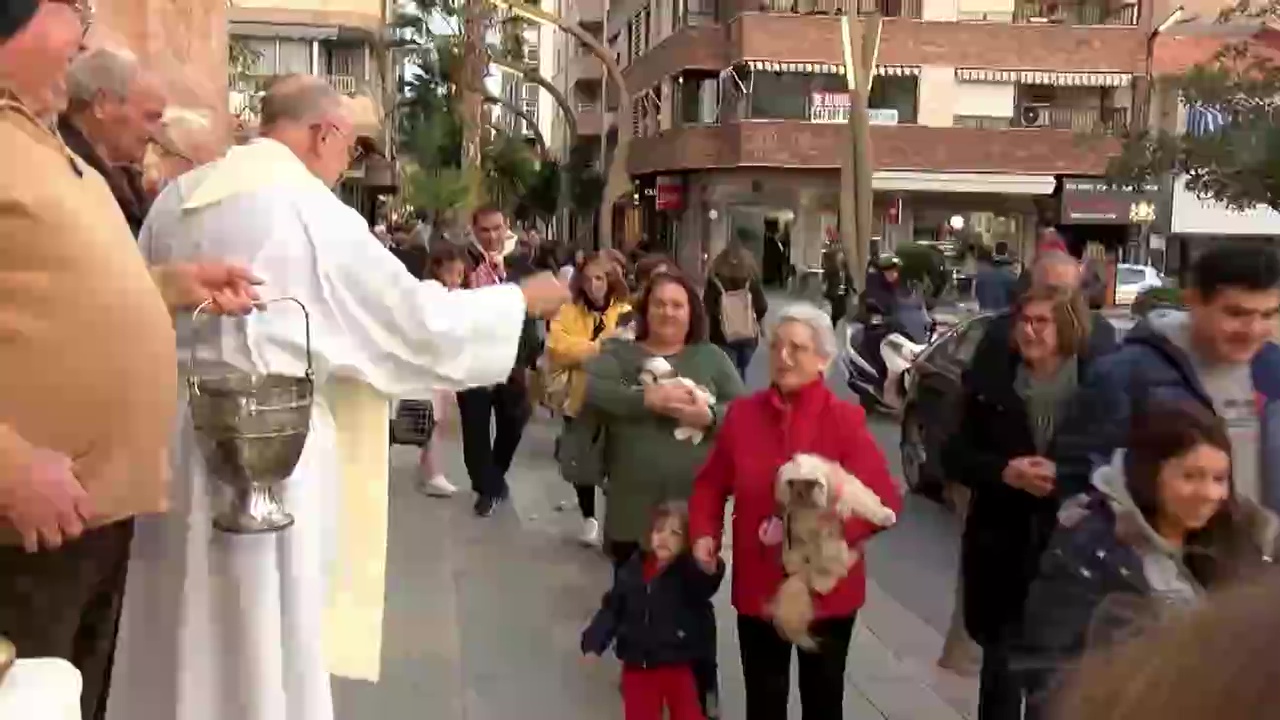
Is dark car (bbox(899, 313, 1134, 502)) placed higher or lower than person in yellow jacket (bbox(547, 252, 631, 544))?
lower

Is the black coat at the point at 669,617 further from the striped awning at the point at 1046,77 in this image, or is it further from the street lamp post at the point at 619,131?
the striped awning at the point at 1046,77

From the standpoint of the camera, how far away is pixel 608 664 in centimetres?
670

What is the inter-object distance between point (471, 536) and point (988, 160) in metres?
35.0

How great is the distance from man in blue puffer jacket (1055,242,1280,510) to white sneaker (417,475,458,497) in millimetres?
6633

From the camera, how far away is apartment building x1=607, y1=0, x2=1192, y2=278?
4150 cm

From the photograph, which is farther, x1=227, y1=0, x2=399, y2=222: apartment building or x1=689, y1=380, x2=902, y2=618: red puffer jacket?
x1=227, y1=0, x2=399, y2=222: apartment building

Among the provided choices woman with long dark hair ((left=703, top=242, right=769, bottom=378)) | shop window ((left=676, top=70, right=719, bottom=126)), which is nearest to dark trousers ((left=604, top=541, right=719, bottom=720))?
woman with long dark hair ((left=703, top=242, right=769, bottom=378))

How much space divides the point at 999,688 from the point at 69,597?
2.90 m

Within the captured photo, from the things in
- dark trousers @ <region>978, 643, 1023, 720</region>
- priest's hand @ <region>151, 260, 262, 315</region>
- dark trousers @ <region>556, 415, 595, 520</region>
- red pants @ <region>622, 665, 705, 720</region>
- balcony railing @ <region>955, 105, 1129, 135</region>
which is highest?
balcony railing @ <region>955, 105, 1129, 135</region>

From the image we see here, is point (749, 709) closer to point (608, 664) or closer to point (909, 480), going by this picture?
point (608, 664)

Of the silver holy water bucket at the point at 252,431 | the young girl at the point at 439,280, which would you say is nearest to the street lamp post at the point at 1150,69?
the young girl at the point at 439,280

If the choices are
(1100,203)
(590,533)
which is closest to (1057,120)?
(1100,203)

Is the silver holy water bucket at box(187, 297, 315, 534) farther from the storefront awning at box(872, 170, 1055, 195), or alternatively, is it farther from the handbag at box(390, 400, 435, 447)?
the storefront awning at box(872, 170, 1055, 195)

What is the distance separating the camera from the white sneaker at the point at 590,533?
903cm
